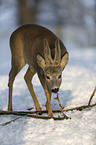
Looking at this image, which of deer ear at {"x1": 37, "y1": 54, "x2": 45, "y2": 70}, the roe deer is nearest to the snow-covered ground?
the roe deer

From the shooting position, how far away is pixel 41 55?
4.43 meters

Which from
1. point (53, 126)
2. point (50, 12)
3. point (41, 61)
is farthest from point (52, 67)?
point (50, 12)

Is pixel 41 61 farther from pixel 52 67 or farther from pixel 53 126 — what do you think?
pixel 53 126

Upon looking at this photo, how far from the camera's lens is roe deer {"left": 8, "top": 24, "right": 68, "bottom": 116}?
4.34 m

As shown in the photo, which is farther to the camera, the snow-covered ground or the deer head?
the deer head

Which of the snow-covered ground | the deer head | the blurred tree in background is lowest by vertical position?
the snow-covered ground

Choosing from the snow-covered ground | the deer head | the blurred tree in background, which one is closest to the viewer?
the snow-covered ground

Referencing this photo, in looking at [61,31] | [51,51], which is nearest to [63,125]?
[51,51]

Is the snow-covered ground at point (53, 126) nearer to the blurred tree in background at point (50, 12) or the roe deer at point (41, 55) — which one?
the roe deer at point (41, 55)

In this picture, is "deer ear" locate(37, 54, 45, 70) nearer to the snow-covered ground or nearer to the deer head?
the deer head

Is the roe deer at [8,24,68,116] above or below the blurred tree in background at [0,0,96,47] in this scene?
below

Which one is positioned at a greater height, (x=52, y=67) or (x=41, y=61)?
(x=41, y=61)

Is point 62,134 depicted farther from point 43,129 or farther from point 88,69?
point 88,69

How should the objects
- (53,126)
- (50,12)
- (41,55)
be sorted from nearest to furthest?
(53,126) → (41,55) → (50,12)
